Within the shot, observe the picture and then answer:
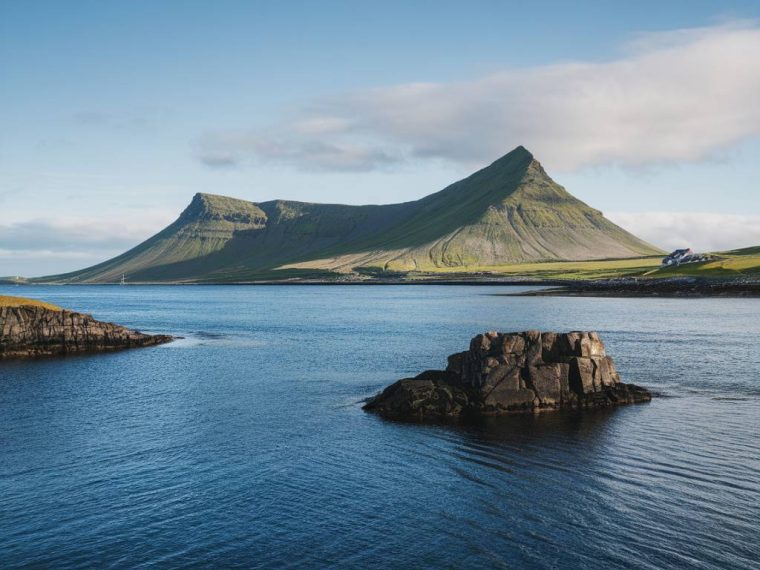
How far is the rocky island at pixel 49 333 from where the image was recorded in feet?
285

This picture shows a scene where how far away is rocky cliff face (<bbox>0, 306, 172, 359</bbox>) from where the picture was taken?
8681 centimetres

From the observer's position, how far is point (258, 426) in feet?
147

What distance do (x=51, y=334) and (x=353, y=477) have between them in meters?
→ 70.5

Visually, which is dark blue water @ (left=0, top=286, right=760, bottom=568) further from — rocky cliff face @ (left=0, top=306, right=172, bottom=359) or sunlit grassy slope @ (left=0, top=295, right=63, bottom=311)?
sunlit grassy slope @ (left=0, top=295, right=63, bottom=311)

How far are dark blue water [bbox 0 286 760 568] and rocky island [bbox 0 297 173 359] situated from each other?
2070 centimetres

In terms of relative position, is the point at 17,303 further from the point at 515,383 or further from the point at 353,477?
the point at 353,477

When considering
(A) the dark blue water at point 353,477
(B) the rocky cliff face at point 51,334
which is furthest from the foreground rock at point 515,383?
(B) the rocky cliff face at point 51,334

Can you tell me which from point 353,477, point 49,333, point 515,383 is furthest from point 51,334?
point 353,477

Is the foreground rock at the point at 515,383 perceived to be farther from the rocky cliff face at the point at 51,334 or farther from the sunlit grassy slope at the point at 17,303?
the sunlit grassy slope at the point at 17,303

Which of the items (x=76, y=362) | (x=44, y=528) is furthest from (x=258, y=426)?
(x=76, y=362)

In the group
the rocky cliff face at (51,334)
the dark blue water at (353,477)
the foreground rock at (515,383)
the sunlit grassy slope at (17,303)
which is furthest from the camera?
the sunlit grassy slope at (17,303)

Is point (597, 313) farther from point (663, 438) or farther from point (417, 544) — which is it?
point (417, 544)

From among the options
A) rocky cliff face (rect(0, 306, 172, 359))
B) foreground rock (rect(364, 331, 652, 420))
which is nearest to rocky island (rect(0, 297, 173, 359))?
rocky cliff face (rect(0, 306, 172, 359))

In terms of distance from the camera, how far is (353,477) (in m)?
33.8
